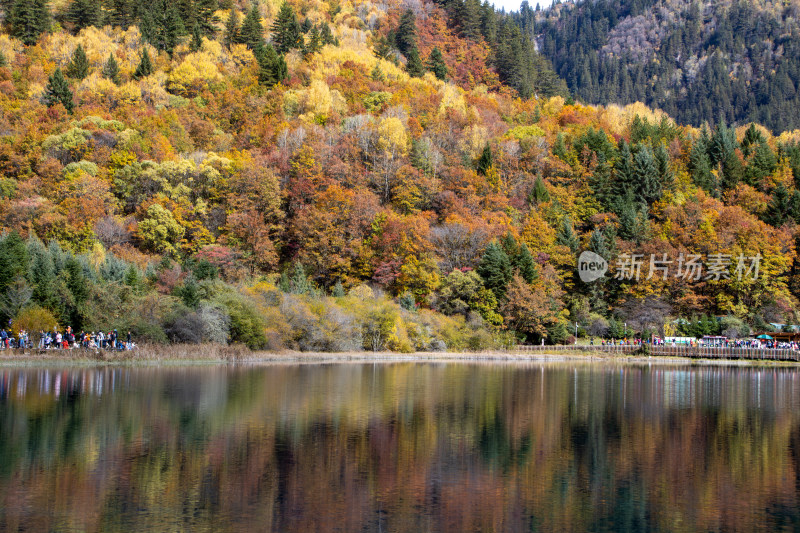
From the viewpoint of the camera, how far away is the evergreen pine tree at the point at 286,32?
438 feet

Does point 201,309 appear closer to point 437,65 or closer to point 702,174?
point 702,174

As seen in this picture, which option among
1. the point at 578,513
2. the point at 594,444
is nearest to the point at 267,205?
the point at 594,444

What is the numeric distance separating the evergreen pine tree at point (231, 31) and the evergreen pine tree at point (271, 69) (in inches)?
510

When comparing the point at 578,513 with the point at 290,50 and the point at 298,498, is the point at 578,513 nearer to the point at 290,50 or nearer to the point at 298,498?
the point at 298,498

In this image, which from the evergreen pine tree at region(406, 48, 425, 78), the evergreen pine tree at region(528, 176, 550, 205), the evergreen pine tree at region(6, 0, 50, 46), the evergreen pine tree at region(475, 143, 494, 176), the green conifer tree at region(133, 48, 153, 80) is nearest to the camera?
the evergreen pine tree at region(528, 176, 550, 205)

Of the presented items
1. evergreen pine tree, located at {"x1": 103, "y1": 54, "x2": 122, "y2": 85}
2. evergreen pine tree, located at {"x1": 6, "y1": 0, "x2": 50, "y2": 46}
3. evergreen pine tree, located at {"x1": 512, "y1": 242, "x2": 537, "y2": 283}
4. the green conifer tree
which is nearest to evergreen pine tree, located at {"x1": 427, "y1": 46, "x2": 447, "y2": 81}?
the green conifer tree

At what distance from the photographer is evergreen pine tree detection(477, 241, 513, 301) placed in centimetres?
7838

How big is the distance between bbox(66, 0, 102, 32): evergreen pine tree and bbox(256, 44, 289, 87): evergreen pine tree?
28.6 meters

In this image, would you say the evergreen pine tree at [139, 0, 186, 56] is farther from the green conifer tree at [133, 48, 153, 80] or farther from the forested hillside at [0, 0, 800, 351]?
the green conifer tree at [133, 48, 153, 80]

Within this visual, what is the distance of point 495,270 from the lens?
7856 centimetres

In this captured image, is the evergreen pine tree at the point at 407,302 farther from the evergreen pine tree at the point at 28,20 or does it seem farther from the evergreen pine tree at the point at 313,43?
the evergreen pine tree at the point at 28,20

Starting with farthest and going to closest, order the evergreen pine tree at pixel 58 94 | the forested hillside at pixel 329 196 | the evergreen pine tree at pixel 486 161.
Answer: the evergreen pine tree at pixel 486 161 → the evergreen pine tree at pixel 58 94 → the forested hillside at pixel 329 196

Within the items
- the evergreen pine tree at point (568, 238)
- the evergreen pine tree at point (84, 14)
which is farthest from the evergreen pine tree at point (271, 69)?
the evergreen pine tree at point (568, 238)

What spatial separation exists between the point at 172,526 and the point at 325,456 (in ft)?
23.4
